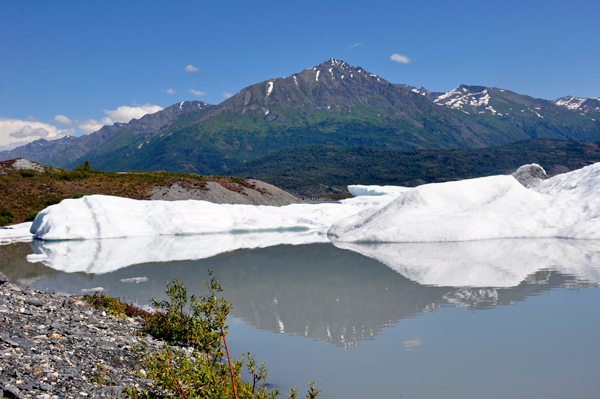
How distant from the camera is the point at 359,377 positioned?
7.29 meters

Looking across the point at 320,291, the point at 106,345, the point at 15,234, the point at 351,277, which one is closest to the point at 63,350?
the point at 106,345

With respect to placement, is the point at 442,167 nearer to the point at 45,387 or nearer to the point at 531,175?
the point at 531,175

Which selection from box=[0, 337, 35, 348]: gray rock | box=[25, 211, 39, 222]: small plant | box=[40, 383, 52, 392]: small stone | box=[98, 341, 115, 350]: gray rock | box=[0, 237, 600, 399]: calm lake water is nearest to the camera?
box=[40, 383, 52, 392]: small stone

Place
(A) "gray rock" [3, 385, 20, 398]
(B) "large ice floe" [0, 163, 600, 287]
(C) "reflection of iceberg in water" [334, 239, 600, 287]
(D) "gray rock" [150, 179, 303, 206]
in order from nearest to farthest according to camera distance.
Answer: (A) "gray rock" [3, 385, 20, 398], (C) "reflection of iceberg in water" [334, 239, 600, 287], (B) "large ice floe" [0, 163, 600, 287], (D) "gray rock" [150, 179, 303, 206]

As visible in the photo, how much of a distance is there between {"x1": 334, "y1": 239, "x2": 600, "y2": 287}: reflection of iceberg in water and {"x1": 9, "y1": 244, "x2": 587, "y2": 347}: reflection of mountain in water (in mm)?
716

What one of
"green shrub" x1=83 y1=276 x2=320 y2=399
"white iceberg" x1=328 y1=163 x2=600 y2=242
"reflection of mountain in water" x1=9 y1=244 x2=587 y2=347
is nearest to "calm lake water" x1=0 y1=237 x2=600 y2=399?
"reflection of mountain in water" x1=9 y1=244 x2=587 y2=347

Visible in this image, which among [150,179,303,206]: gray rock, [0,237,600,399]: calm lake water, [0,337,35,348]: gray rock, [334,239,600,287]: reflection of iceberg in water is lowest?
[0,237,600,399]: calm lake water

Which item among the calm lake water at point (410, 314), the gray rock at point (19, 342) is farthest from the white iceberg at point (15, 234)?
the gray rock at point (19, 342)

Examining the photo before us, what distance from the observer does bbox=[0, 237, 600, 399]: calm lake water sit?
7.17m

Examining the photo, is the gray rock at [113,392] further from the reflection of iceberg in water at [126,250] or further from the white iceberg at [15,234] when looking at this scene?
the white iceberg at [15,234]

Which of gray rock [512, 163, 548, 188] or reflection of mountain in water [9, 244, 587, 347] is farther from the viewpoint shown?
gray rock [512, 163, 548, 188]

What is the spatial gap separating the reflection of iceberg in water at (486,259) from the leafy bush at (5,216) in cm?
4125

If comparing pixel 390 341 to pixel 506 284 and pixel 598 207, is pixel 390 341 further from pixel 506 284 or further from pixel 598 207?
pixel 598 207

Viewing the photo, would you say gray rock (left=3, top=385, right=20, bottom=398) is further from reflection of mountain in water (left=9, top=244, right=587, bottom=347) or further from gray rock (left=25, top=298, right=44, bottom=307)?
reflection of mountain in water (left=9, top=244, right=587, bottom=347)
